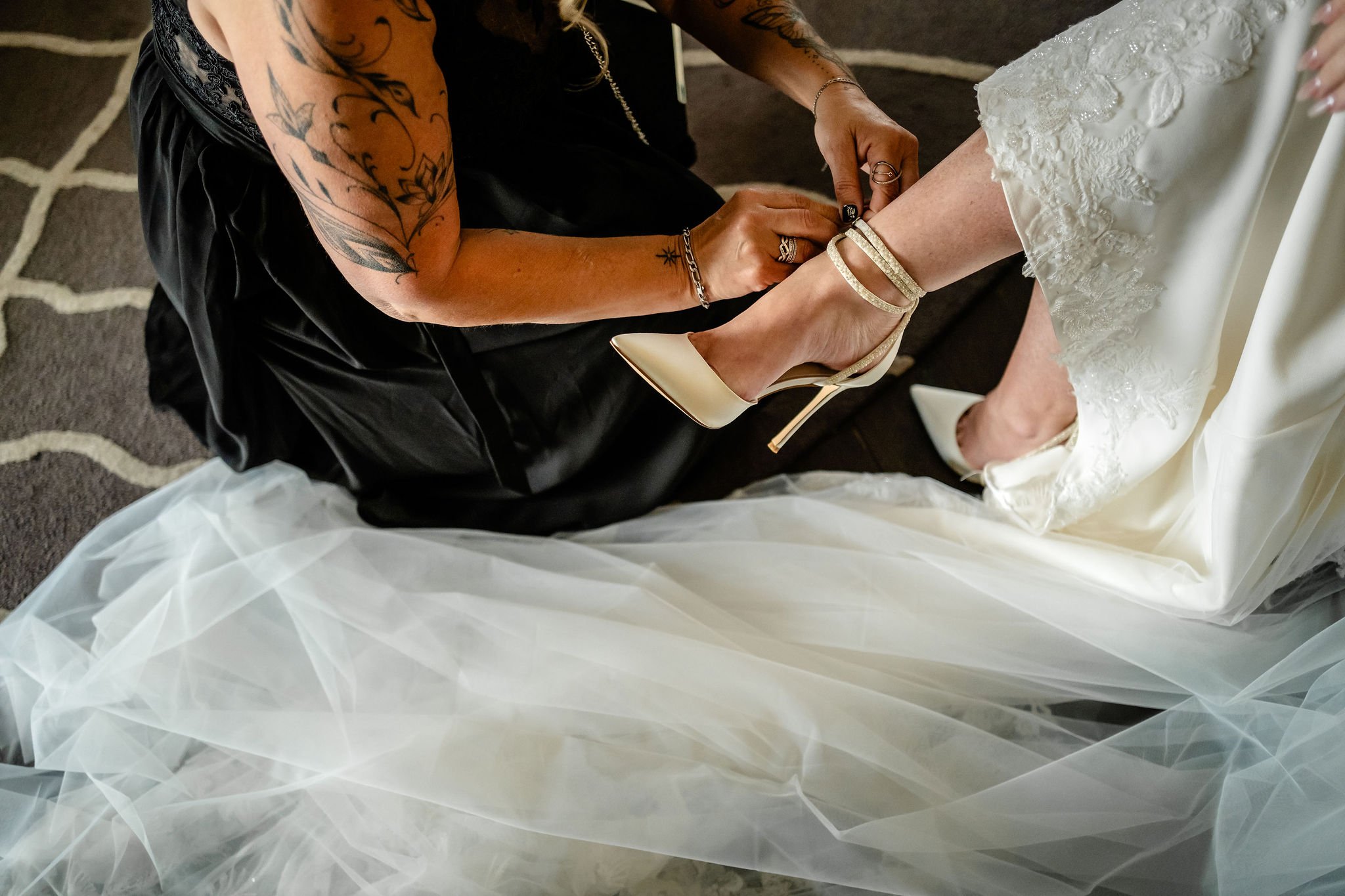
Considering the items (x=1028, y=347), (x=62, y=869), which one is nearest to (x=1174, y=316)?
(x=1028, y=347)

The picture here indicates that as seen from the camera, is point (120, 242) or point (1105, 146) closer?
point (1105, 146)

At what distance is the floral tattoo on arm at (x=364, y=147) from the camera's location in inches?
20.6

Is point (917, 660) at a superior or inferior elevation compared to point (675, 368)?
inferior

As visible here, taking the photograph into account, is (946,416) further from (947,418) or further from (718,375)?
(718,375)

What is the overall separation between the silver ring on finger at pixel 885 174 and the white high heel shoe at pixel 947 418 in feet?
1.35

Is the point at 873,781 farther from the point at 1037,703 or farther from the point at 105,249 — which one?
the point at 105,249

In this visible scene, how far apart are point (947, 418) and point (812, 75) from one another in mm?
472

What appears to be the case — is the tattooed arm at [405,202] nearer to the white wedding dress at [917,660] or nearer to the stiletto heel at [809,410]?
the stiletto heel at [809,410]

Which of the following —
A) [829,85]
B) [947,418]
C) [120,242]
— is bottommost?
[120,242]

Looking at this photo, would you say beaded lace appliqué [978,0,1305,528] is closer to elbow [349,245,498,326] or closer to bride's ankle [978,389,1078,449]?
bride's ankle [978,389,1078,449]

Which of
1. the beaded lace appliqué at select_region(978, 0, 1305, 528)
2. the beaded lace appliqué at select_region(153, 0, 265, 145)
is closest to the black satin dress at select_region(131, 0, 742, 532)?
the beaded lace appliqué at select_region(153, 0, 265, 145)

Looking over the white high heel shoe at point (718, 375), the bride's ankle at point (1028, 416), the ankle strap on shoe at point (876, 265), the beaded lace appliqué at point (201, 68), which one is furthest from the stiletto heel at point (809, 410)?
the beaded lace appliqué at point (201, 68)

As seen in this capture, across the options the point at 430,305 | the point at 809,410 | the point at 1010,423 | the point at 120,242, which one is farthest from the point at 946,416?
the point at 120,242

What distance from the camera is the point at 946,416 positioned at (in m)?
1.10
